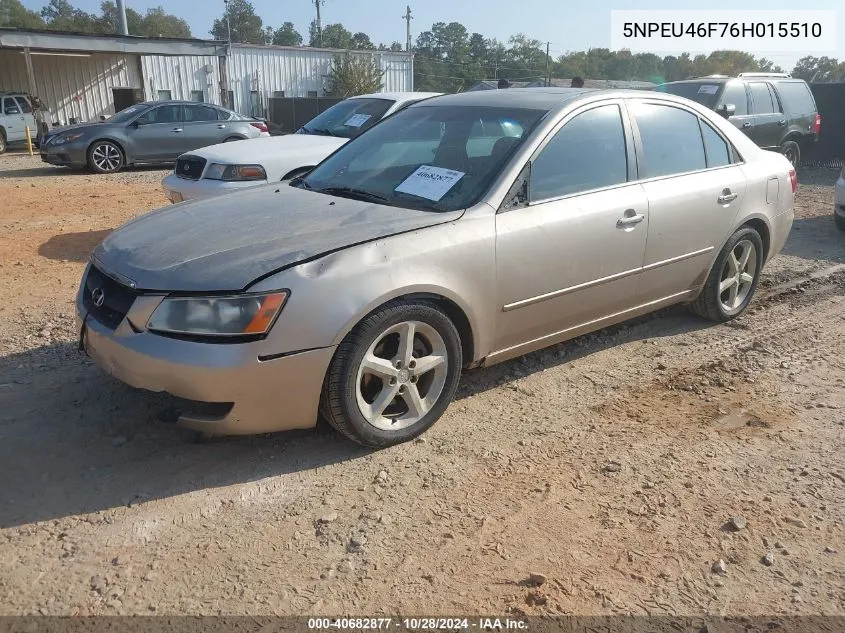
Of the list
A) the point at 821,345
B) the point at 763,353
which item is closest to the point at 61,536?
the point at 763,353

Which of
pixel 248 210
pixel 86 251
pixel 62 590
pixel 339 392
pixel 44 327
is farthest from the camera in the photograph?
pixel 86 251

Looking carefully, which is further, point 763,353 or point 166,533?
point 763,353

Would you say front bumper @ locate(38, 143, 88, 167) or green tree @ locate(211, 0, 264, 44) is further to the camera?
green tree @ locate(211, 0, 264, 44)

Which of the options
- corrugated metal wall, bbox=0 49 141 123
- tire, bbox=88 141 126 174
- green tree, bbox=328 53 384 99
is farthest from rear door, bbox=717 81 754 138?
green tree, bbox=328 53 384 99

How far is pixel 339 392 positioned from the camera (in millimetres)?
3145

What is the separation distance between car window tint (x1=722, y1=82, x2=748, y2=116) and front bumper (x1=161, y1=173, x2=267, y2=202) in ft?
27.2

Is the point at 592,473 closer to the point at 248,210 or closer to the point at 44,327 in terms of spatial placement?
the point at 248,210

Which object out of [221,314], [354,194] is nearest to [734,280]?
[354,194]

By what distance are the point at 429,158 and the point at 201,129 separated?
12.8 m

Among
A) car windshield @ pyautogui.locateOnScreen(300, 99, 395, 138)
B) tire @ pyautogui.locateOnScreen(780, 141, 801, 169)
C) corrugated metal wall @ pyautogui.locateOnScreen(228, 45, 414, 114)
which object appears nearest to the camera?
car windshield @ pyautogui.locateOnScreen(300, 99, 395, 138)

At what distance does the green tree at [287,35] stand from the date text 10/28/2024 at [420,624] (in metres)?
104

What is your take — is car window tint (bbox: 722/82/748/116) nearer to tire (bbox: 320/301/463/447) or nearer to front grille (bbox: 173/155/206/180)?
front grille (bbox: 173/155/206/180)

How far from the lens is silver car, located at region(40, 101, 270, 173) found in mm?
14055

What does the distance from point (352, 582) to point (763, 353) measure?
11.1 feet
